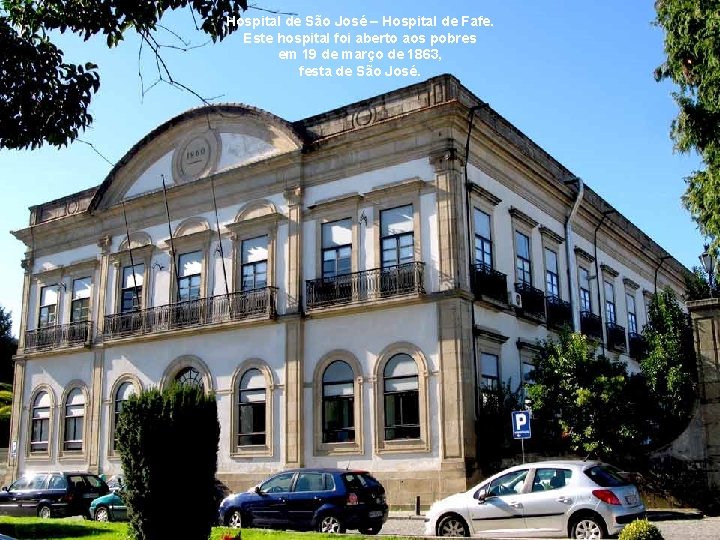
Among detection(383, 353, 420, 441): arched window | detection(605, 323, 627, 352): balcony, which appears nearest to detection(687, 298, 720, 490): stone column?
detection(383, 353, 420, 441): arched window

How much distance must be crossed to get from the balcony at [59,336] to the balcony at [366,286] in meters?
11.4

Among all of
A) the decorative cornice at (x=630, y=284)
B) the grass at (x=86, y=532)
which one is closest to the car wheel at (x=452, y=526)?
the grass at (x=86, y=532)

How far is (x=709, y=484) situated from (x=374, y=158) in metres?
12.9

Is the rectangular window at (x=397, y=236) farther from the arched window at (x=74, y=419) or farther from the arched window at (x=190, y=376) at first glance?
the arched window at (x=74, y=419)

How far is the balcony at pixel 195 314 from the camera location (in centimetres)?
2603

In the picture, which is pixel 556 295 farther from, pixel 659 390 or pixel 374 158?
pixel 374 158

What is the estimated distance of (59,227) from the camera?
1342 inches

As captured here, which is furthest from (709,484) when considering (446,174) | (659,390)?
(446,174)

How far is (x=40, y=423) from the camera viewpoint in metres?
32.8

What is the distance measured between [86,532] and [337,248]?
12.0 m

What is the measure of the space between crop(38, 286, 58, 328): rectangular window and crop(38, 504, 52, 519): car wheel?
12377 millimetres

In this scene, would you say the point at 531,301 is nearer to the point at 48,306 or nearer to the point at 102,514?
the point at 102,514

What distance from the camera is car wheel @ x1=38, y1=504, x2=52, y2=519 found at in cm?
2262

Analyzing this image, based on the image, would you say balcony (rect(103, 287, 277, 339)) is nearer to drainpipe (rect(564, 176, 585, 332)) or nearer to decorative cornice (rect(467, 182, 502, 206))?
decorative cornice (rect(467, 182, 502, 206))
